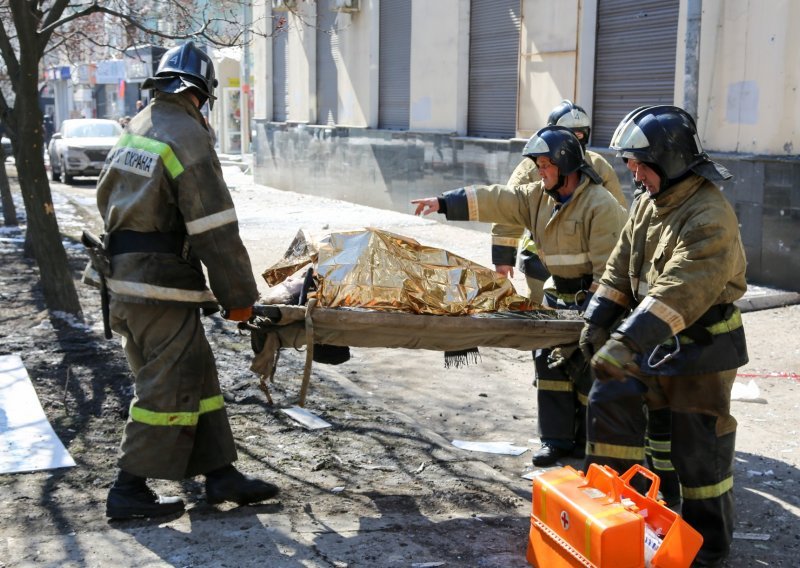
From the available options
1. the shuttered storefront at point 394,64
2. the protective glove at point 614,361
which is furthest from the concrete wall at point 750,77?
the shuttered storefront at point 394,64

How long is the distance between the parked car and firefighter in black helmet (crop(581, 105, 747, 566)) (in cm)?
1967

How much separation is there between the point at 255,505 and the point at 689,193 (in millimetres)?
2251

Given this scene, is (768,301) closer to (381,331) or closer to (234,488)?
(381,331)

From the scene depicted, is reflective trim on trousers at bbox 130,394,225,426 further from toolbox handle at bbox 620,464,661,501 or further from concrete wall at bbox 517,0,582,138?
concrete wall at bbox 517,0,582,138

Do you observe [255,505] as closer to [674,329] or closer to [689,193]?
[674,329]

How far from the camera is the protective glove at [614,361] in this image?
11.7ft

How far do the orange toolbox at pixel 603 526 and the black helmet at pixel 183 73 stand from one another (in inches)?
84.7

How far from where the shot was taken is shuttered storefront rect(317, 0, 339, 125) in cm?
1892

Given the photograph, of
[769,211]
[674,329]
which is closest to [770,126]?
[769,211]

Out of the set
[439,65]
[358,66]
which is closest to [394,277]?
[439,65]

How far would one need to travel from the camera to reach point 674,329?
11.6ft

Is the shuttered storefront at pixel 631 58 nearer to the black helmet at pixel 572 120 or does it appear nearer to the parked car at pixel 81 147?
the black helmet at pixel 572 120

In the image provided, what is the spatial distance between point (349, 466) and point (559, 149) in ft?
6.19

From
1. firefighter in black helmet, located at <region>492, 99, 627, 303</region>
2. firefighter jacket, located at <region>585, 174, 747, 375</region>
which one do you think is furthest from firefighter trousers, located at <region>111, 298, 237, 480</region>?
firefighter in black helmet, located at <region>492, 99, 627, 303</region>
